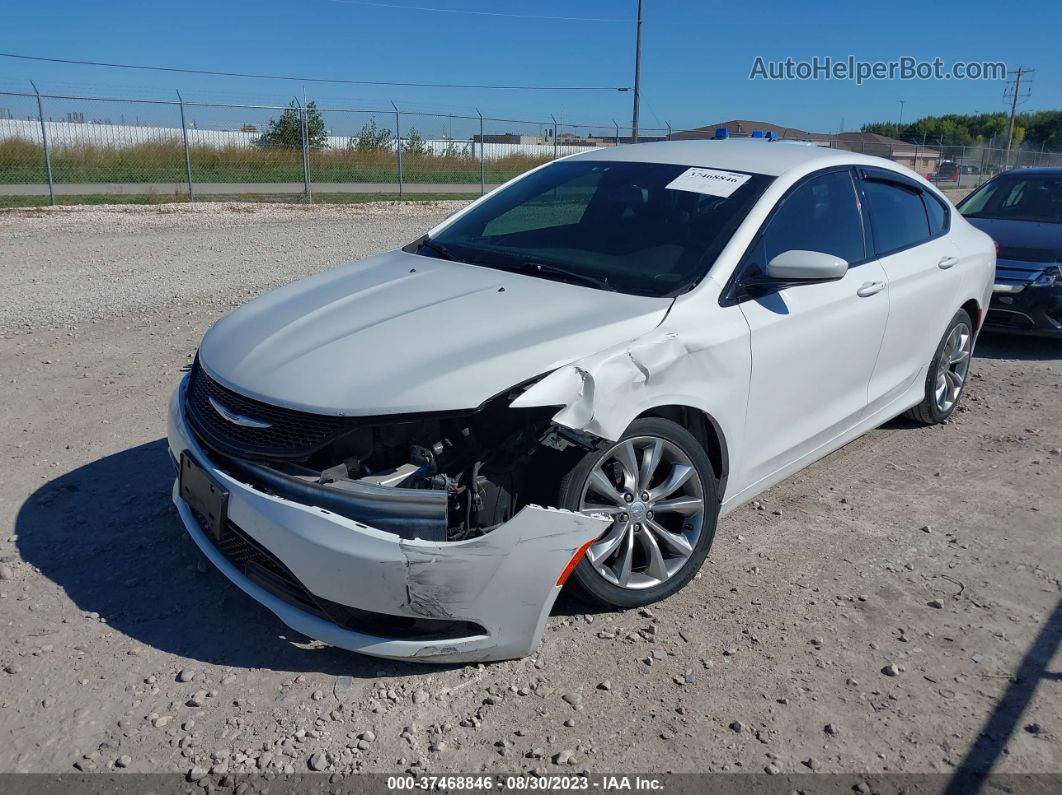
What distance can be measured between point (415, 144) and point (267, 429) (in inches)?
841

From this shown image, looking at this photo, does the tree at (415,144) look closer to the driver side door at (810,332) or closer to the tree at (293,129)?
the tree at (293,129)

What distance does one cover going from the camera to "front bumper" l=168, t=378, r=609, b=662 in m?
2.78

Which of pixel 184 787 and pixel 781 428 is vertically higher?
pixel 781 428

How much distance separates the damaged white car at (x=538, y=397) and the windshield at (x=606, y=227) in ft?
0.05

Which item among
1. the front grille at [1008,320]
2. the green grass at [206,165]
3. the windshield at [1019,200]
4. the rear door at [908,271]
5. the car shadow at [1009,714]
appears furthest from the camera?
the green grass at [206,165]

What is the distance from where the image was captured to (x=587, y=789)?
8.47ft

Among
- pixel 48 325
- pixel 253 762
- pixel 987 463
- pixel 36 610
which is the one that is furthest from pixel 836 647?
pixel 48 325

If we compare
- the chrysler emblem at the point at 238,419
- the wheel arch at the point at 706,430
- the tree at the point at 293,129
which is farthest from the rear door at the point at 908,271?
the tree at the point at 293,129

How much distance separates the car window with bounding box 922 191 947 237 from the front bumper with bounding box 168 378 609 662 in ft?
11.3

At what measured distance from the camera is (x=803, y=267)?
366cm

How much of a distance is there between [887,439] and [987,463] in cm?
58

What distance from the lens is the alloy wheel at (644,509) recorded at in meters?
3.22

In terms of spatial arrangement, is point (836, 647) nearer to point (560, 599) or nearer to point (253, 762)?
point (560, 599)

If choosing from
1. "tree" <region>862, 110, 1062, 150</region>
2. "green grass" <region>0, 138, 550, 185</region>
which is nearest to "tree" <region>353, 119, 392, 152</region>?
"green grass" <region>0, 138, 550, 185</region>
